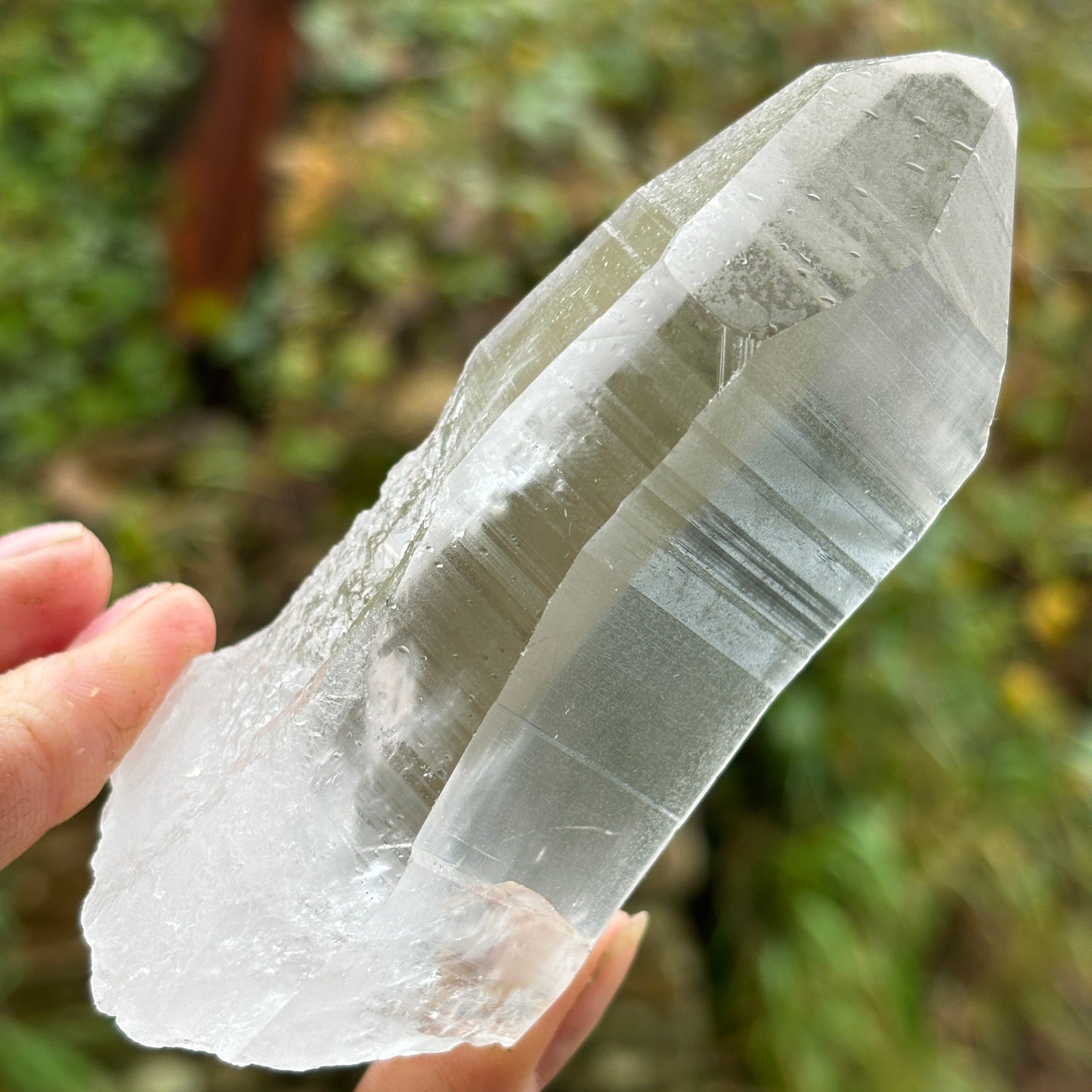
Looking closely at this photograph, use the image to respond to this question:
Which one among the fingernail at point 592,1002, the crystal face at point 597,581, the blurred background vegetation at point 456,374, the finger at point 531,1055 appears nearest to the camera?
the crystal face at point 597,581

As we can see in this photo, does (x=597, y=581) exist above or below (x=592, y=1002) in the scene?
above

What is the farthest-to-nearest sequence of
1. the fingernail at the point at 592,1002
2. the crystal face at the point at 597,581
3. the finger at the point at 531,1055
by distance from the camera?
the fingernail at the point at 592,1002
the finger at the point at 531,1055
the crystal face at the point at 597,581

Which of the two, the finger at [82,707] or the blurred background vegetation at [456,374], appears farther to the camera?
the blurred background vegetation at [456,374]

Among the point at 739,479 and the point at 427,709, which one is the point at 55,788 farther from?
the point at 739,479

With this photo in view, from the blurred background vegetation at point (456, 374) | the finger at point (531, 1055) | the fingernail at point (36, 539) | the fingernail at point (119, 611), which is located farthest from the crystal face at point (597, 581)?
the blurred background vegetation at point (456, 374)

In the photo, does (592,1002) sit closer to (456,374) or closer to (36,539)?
(36,539)

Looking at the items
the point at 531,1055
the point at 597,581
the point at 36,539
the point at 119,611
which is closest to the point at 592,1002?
the point at 531,1055

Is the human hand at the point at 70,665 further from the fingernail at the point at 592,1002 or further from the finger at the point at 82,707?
the fingernail at the point at 592,1002

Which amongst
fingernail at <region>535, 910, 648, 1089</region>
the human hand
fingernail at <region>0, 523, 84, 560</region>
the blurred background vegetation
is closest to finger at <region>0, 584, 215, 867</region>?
the human hand

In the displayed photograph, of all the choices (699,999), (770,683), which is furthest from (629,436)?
(699,999)
